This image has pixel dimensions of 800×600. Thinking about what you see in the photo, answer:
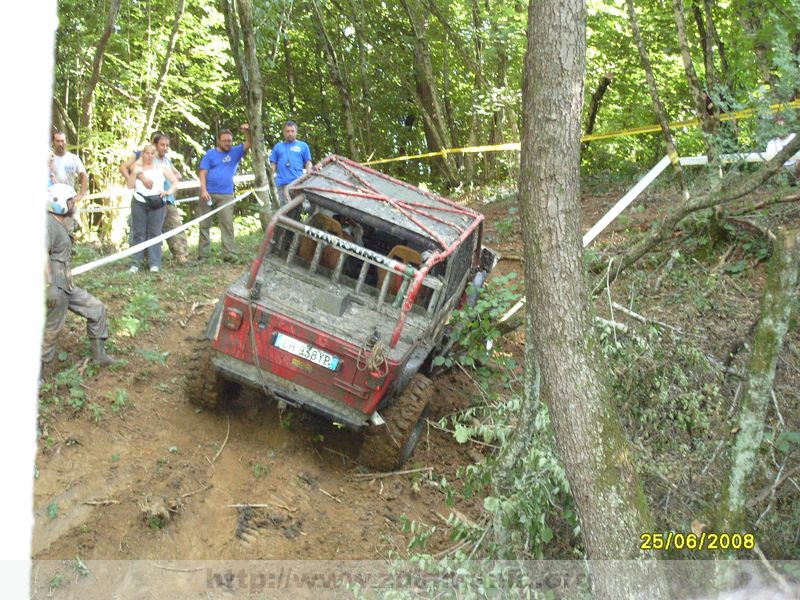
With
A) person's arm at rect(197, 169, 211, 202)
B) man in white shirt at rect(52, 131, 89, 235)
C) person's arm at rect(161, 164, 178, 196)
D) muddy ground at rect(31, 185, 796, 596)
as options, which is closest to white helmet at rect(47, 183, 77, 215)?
muddy ground at rect(31, 185, 796, 596)

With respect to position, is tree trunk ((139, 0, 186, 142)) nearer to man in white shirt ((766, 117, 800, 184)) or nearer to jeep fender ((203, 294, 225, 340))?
jeep fender ((203, 294, 225, 340))

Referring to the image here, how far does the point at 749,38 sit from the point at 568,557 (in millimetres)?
6690

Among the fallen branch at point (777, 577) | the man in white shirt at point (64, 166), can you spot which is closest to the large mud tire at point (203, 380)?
the man in white shirt at point (64, 166)

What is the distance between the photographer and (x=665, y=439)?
16.8 feet

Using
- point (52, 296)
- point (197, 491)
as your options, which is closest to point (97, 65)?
point (52, 296)

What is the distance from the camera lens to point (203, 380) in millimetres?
6945

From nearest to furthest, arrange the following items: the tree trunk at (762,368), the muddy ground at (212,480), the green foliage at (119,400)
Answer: the tree trunk at (762,368), the muddy ground at (212,480), the green foliage at (119,400)

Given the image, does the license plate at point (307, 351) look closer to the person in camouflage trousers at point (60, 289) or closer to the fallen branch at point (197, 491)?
the fallen branch at point (197, 491)

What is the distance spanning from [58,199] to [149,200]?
3.18 metres

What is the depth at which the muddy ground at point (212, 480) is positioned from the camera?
18.8 ft

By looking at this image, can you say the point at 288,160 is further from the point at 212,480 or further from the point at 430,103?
the point at 430,103

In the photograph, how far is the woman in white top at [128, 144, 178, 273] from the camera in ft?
32.5

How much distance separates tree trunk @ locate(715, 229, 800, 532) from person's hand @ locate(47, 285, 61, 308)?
18.0ft

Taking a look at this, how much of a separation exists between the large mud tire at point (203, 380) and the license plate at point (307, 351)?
0.71 m
